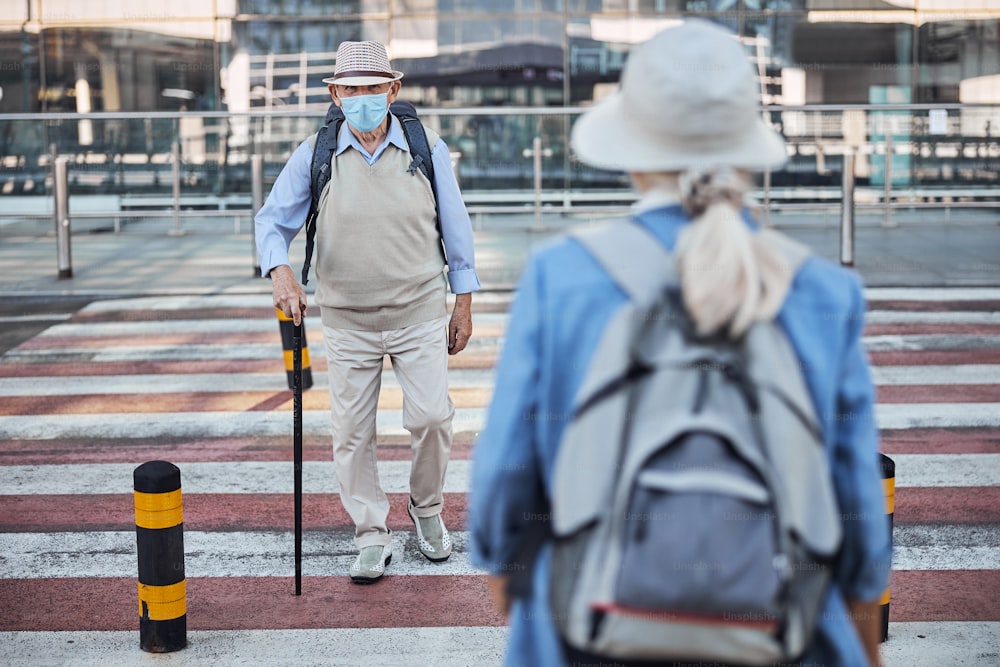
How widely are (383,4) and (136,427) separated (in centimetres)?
1608

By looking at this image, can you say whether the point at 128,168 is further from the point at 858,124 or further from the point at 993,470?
the point at 993,470

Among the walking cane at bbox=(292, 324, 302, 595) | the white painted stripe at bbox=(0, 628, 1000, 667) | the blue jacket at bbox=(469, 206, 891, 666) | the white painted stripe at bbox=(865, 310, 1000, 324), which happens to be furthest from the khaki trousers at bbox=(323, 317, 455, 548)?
the white painted stripe at bbox=(865, 310, 1000, 324)

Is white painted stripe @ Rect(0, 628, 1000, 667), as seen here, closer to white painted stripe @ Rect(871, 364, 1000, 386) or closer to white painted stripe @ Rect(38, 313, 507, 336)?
white painted stripe @ Rect(871, 364, 1000, 386)

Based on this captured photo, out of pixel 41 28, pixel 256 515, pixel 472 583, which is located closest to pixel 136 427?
pixel 256 515

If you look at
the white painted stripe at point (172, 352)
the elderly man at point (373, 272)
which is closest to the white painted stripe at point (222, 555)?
the elderly man at point (373, 272)

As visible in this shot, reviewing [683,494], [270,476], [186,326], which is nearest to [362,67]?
[270,476]

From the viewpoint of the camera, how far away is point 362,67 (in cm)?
493

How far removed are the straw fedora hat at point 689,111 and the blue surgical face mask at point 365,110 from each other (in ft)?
9.31

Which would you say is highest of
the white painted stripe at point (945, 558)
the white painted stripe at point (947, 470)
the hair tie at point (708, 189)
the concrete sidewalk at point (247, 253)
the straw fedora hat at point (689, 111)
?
the straw fedora hat at point (689, 111)

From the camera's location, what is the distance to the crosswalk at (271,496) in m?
4.64

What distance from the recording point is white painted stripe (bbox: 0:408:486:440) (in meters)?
7.55

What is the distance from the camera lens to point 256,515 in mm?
6051

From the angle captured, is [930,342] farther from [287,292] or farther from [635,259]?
[635,259]

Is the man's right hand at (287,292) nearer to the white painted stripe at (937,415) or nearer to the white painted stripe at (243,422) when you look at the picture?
the white painted stripe at (243,422)
